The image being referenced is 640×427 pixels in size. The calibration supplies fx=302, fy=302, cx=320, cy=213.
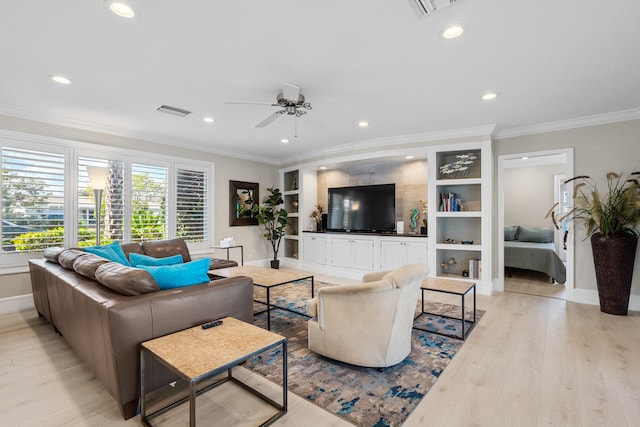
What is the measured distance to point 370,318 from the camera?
7.66 feet

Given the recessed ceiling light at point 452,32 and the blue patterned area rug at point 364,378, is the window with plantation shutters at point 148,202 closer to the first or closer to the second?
the blue patterned area rug at point 364,378

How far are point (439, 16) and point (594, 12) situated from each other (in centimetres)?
101

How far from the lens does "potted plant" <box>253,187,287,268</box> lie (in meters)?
6.73

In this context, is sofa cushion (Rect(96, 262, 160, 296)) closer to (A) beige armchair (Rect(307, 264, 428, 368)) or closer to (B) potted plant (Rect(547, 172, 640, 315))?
(A) beige armchair (Rect(307, 264, 428, 368))

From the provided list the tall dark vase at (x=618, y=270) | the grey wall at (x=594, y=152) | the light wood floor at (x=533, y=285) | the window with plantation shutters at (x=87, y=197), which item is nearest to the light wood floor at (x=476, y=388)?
the tall dark vase at (x=618, y=270)

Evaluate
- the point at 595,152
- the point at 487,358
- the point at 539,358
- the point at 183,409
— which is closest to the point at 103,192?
the point at 183,409

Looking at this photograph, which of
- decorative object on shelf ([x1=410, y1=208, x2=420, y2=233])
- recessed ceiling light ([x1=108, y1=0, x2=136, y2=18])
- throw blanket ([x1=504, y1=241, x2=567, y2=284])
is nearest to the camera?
recessed ceiling light ([x1=108, y1=0, x2=136, y2=18])

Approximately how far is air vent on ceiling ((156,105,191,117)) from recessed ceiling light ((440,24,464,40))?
3.15 meters

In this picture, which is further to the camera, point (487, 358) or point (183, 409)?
point (487, 358)

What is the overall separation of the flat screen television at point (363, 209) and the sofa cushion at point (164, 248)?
115 inches

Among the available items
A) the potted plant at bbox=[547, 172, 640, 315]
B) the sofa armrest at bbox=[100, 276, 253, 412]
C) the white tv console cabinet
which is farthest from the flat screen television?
the sofa armrest at bbox=[100, 276, 253, 412]

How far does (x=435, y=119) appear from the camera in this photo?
4297mm

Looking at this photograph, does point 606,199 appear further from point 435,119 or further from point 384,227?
point 384,227

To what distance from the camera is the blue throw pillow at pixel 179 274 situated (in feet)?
7.24
